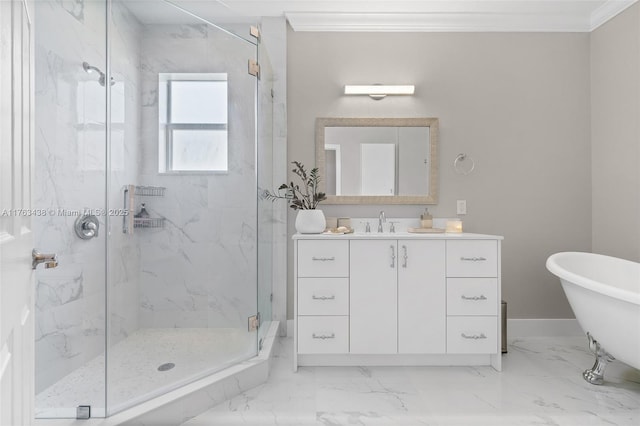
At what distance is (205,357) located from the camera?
1890 mm

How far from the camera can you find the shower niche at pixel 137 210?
1695 mm

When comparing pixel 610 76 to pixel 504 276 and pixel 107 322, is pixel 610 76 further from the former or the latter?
pixel 107 322

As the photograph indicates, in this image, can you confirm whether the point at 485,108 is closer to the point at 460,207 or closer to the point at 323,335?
the point at 460,207

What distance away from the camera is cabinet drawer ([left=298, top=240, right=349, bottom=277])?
2180 mm

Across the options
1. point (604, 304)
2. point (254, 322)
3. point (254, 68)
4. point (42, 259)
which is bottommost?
point (254, 322)

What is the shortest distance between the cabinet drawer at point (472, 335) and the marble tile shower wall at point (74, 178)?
1.77 meters

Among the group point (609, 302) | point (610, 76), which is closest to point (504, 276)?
point (609, 302)

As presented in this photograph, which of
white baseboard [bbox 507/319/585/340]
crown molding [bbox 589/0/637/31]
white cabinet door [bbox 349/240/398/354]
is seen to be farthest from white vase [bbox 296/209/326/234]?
crown molding [bbox 589/0/637/31]

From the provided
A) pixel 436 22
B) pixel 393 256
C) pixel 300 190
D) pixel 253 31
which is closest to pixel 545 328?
pixel 393 256

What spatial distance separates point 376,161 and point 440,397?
1.60 m

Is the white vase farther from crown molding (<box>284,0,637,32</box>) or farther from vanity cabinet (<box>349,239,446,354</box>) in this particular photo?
crown molding (<box>284,0,637,32</box>)

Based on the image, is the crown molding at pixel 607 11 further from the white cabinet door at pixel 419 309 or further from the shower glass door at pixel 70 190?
the shower glass door at pixel 70 190

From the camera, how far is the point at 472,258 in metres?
2.19

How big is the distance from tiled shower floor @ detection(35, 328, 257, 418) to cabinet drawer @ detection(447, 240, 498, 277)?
1289 millimetres
